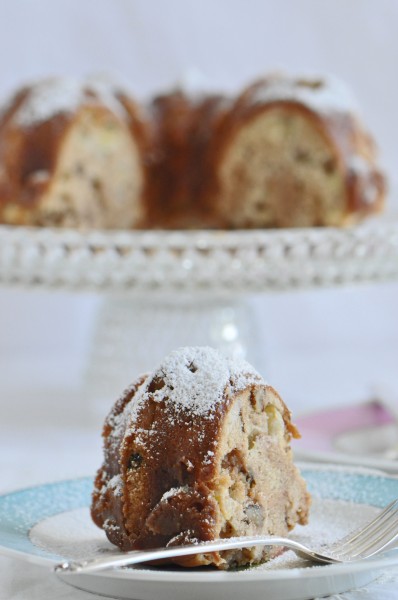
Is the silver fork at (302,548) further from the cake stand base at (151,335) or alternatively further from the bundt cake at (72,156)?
the bundt cake at (72,156)

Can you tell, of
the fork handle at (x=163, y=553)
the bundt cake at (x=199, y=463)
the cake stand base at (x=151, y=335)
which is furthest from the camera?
the cake stand base at (x=151, y=335)

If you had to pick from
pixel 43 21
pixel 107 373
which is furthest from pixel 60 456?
pixel 43 21

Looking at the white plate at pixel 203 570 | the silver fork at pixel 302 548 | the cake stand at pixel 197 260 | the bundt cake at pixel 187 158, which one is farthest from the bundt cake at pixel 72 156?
the silver fork at pixel 302 548

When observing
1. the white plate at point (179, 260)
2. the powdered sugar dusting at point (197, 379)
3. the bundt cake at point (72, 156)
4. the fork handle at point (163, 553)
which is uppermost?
the bundt cake at point (72, 156)

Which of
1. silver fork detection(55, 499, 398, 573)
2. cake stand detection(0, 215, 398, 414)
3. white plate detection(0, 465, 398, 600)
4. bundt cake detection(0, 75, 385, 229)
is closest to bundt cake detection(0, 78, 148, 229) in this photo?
bundt cake detection(0, 75, 385, 229)

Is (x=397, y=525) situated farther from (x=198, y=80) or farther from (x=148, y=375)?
(x=198, y=80)

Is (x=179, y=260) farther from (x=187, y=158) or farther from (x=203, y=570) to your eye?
(x=203, y=570)

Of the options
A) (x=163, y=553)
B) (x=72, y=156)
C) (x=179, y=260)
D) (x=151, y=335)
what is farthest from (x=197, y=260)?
(x=163, y=553)

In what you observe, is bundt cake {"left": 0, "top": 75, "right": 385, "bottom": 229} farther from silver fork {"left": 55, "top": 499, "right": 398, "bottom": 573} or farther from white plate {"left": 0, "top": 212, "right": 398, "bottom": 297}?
silver fork {"left": 55, "top": 499, "right": 398, "bottom": 573}
